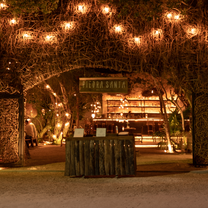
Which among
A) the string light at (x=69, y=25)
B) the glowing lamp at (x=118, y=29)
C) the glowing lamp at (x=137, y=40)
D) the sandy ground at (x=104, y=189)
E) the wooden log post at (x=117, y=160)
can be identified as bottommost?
the sandy ground at (x=104, y=189)

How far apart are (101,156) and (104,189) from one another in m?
1.65

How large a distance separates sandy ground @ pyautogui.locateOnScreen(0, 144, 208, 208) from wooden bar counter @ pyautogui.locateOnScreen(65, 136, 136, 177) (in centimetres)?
22

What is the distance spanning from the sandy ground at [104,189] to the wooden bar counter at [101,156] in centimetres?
22

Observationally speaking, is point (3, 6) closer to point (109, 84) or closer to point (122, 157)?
point (109, 84)

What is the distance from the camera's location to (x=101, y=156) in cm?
912

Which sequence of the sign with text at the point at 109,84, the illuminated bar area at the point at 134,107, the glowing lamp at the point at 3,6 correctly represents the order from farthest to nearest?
1. the illuminated bar area at the point at 134,107
2. the glowing lamp at the point at 3,6
3. the sign with text at the point at 109,84

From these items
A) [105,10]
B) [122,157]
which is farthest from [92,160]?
[105,10]

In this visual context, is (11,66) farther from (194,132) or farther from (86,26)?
(194,132)

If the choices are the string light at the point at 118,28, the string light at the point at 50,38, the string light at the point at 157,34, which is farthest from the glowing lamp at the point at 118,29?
the string light at the point at 50,38

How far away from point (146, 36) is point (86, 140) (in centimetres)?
418

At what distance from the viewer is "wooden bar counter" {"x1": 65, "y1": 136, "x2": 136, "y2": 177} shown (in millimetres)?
9055

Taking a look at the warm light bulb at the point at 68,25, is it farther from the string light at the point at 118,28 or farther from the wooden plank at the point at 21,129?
the wooden plank at the point at 21,129

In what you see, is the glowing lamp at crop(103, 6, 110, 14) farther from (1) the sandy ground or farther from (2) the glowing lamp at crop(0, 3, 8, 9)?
(1) the sandy ground

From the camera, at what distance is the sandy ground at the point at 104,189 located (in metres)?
6.16
